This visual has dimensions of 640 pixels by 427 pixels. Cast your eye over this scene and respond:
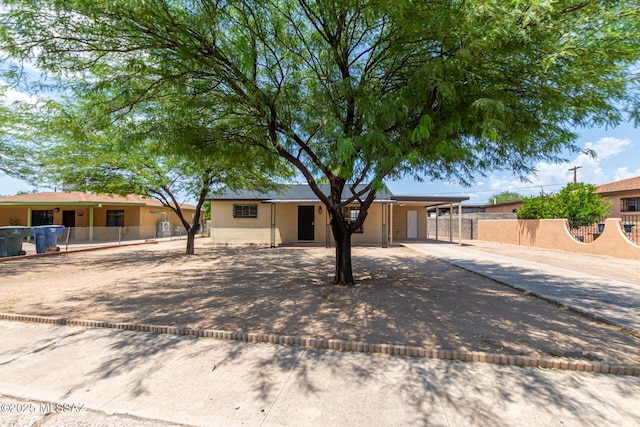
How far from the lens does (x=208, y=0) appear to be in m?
3.97

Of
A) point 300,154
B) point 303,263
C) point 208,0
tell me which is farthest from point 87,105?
point 303,263

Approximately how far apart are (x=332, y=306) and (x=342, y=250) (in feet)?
5.80

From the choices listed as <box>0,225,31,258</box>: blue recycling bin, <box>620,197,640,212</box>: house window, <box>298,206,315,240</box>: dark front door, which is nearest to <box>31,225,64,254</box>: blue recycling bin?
<box>0,225,31,258</box>: blue recycling bin

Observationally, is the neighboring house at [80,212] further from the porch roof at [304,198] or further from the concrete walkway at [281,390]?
the concrete walkway at [281,390]

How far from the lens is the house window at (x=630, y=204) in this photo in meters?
19.6

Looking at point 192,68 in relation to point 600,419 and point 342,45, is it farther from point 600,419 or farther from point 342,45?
point 600,419

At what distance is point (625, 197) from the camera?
20.1 metres

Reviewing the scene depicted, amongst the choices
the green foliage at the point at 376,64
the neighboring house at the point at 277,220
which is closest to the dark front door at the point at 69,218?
the neighboring house at the point at 277,220

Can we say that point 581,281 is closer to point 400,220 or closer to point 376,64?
point 376,64

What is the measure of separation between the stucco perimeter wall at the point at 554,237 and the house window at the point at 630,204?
28.1ft

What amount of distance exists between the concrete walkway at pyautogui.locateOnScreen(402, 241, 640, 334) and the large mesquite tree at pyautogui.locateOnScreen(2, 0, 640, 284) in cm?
275

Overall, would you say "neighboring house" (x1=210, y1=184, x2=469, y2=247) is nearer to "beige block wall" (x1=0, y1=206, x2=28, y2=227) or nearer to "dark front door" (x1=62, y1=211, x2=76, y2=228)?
"dark front door" (x1=62, y1=211, x2=76, y2=228)

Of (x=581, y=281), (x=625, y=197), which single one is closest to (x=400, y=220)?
(x=581, y=281)

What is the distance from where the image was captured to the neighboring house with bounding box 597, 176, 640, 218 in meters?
19.3
